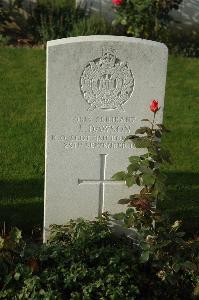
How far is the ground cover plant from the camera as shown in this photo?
406cm

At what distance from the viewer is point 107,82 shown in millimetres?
4332

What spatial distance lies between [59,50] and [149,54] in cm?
62

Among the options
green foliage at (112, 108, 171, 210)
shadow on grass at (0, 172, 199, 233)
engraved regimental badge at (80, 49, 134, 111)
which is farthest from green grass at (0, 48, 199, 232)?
engraved regimental badge at (80, 49, 134, 111)

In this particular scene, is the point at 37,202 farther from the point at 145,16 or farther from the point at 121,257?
the point at 145,16

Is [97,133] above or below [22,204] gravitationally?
above

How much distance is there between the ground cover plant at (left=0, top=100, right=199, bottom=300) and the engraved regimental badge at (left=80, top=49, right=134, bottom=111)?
258 millimetres

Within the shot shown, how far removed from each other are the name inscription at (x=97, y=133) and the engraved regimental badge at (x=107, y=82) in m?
0.10

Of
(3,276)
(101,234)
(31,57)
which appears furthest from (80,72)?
(31,57)

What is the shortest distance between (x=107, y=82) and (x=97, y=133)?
1.24 ft

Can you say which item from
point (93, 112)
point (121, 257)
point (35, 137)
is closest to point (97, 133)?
point (93, 112)

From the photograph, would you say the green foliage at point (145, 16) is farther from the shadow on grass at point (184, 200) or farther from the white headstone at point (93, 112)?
the white headstone at point (93, 112)

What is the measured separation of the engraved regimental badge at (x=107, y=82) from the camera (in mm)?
4254

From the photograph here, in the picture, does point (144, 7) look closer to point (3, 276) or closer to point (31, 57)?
point (31, 57)

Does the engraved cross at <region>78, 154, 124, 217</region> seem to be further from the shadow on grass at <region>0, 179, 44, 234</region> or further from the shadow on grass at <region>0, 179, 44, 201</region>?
the shadow on grass at <region>0, 179, 44, 201</region>
